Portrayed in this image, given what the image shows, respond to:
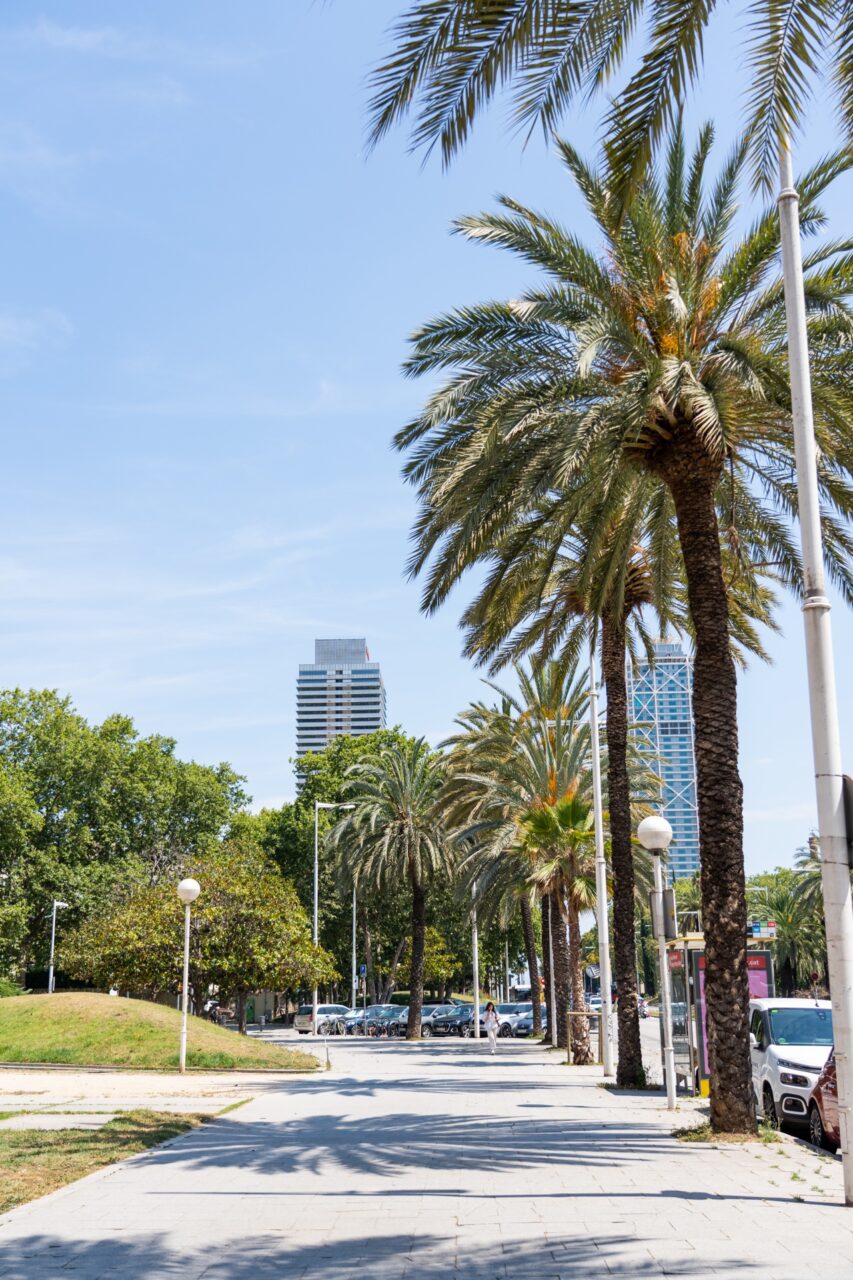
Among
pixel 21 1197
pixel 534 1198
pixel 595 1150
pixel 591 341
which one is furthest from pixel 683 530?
pixel 21 1197

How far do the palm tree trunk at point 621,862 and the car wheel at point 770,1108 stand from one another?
16.2 ft

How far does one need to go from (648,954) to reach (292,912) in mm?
93105

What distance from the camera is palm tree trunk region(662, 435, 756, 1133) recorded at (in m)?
12.3

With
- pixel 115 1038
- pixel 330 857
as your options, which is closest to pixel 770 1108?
pixel 115 1038

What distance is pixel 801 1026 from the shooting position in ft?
53.6

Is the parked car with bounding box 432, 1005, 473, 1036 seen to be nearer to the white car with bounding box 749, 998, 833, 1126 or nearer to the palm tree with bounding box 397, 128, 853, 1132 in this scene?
the white car with bounding box 749, 998, 833, 1126

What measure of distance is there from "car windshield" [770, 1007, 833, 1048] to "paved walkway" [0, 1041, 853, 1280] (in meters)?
2.21

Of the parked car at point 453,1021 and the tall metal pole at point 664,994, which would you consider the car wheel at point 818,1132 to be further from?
the parked car at point 453,1021

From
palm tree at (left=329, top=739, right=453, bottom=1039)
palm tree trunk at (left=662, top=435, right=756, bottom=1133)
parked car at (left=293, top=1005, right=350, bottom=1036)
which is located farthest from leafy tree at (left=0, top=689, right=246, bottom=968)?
palm tree trunk at (left=662, top=435, right=756, bottom=1133)

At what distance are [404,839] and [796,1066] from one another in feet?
104

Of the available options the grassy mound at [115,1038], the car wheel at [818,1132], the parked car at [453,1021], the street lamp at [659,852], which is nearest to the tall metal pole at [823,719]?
the car wheel at [818,1132]

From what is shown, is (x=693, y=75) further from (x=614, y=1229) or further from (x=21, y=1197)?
(x=21, y=1197)

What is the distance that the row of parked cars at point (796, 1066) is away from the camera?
13.1m

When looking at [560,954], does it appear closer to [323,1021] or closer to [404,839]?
[404,839]
